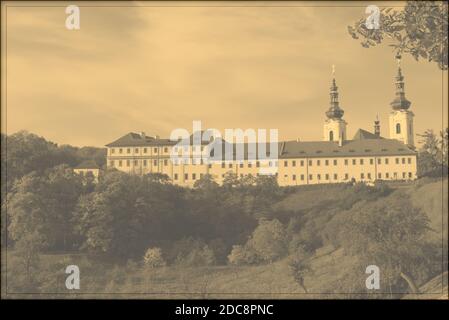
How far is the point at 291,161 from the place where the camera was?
304ft

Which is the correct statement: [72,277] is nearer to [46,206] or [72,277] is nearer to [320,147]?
[46,206]

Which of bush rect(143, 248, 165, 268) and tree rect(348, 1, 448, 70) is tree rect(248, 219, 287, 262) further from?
tree rect(348, 1, 448, 70)

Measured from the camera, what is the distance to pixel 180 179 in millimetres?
89938

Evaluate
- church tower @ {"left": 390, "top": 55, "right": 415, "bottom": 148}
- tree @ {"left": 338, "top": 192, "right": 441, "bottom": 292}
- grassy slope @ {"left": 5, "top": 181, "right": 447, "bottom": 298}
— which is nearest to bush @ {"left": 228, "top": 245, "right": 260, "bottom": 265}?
grassy slope @ {"left": 5, "top": 181, "right": 447, "bottom": 298}

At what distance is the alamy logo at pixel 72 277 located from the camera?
4866cm

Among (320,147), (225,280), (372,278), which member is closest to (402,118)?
(320,147)

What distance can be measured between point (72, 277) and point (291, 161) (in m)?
48.4

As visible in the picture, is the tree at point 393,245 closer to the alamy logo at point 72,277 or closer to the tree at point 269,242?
the tree at point 269,242

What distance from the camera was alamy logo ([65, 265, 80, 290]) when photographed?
4866cm

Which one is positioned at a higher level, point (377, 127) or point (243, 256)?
point (377, 127)

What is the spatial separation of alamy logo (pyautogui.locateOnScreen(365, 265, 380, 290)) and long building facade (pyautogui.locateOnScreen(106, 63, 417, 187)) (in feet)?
148
